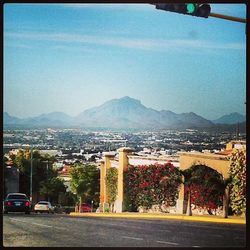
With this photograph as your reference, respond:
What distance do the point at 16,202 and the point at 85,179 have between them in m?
1.71

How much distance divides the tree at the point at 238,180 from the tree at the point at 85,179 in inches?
121

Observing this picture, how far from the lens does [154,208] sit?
18734 millimetres

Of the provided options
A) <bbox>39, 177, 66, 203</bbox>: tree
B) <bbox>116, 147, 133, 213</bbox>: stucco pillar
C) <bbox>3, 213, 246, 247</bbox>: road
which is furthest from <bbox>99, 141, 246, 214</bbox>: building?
<bbox>39, 177, 66, 203</bbox>: tree

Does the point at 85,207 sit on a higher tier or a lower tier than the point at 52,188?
lower

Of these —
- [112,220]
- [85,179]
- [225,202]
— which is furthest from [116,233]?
[225,202]

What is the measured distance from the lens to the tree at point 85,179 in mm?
17875

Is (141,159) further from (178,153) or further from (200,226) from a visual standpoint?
(200,226)

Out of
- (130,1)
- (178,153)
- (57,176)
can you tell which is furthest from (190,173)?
(130,1)

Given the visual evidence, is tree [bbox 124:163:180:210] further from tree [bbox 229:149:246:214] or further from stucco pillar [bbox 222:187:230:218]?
tree [bbox 229:149:246:214]

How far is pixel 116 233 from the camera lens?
17250 mm

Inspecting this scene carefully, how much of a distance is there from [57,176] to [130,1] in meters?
4.41

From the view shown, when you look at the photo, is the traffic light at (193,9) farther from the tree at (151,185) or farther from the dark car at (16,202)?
the dark car at (16,202)

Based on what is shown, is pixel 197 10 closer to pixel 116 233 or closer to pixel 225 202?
pixel 225 202

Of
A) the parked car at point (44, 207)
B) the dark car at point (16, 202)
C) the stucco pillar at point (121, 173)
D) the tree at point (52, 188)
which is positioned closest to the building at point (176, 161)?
the stucco pillar at point (121, 173)
